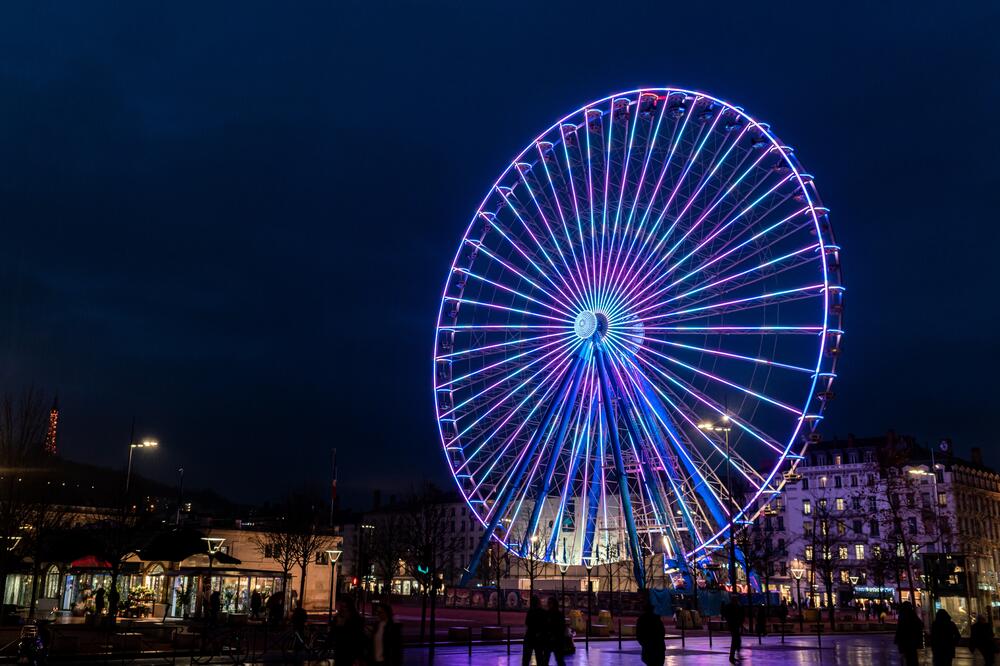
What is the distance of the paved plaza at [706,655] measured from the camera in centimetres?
2728

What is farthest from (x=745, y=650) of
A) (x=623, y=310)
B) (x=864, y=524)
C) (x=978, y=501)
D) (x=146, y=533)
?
(x=978, y=501)

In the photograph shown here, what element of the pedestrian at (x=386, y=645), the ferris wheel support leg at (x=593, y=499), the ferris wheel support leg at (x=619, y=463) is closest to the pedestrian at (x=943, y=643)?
the pedestrian at (x=386, y=645)

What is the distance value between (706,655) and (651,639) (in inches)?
567

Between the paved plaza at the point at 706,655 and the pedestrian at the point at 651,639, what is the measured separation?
9239mm

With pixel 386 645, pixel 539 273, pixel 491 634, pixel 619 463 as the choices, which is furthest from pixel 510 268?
pixel 386 645

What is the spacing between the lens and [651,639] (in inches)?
693

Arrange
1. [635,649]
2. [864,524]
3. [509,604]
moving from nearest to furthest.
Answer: [635,649], [509,604], [864,524]

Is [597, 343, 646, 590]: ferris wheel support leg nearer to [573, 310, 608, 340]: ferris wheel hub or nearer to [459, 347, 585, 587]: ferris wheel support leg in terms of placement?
[573, 310, 608, 340]: ferris wheel hub

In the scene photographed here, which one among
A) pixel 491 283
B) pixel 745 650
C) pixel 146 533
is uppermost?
pixel 491 283

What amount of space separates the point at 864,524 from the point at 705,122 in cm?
7255

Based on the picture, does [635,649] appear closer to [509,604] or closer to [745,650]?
[745,650]

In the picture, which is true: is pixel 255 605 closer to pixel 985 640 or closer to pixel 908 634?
pixel 908 634

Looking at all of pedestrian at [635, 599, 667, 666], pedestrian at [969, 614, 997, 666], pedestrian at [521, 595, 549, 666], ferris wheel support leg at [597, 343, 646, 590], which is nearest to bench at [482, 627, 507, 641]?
ferris wheel support leg at [597, 343, 646, 590]

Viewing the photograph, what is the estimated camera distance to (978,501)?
110000 mm
